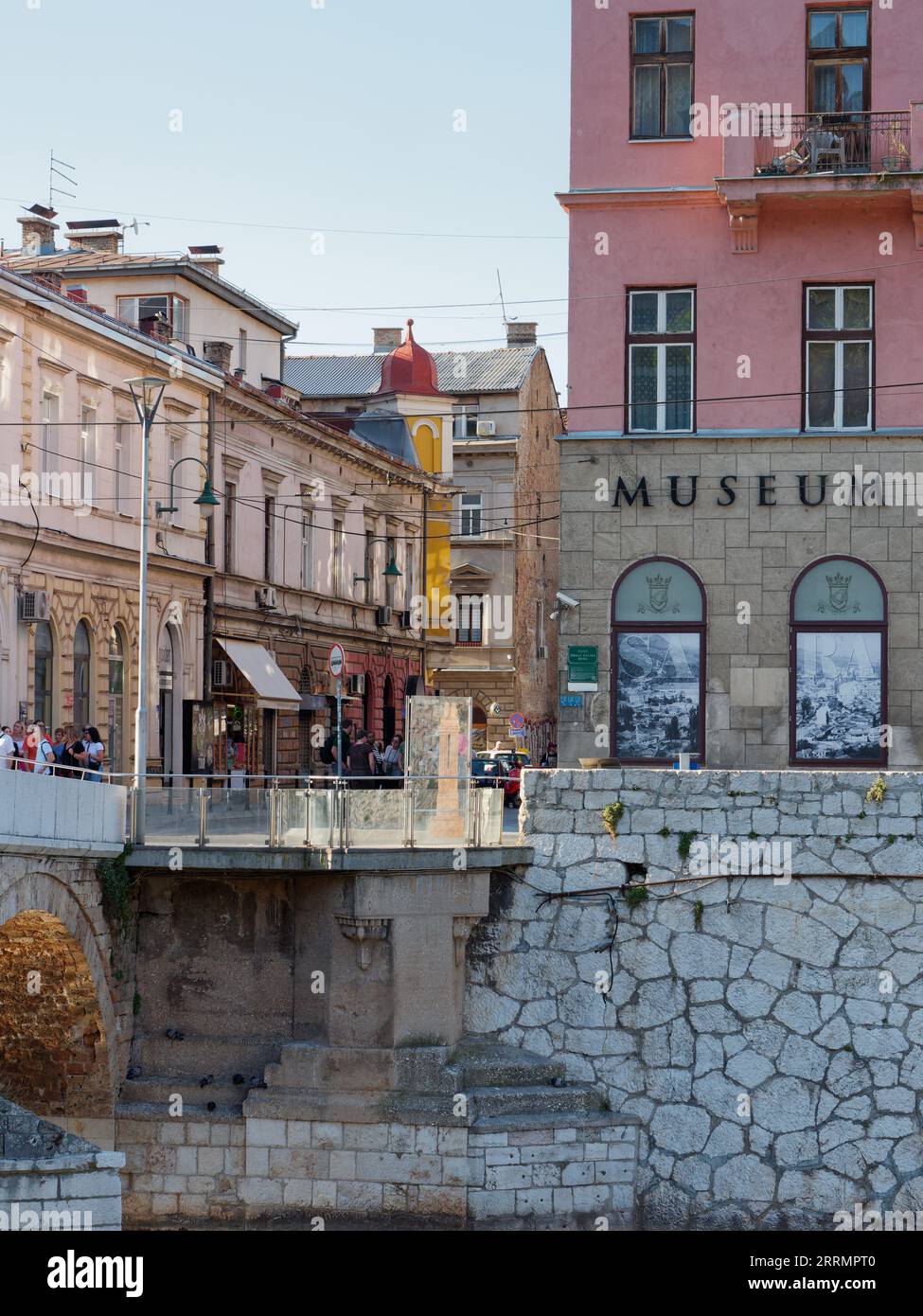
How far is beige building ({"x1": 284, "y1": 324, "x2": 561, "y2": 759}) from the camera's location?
208 ft

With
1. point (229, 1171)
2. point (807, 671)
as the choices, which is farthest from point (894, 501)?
point (229, 1171)

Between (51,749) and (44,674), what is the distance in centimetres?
706

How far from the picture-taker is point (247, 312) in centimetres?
4653

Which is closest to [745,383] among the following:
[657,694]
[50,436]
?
[657,694]

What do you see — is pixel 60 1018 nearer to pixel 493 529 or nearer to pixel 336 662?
pixel 336 662

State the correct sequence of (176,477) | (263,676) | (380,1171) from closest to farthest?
(380,1171), (176,477), (263,676)

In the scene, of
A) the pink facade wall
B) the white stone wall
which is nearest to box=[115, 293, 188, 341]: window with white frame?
the pink facade wall

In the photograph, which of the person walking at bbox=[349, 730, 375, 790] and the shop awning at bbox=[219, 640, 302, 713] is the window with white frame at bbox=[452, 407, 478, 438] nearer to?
the shop awning at bbox=[219, 640, 302, 713]

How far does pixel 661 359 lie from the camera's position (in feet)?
80.1

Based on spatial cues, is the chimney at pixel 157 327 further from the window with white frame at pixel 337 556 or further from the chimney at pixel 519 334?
the chimney at pixel 519 334

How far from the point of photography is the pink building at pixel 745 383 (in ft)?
77.8

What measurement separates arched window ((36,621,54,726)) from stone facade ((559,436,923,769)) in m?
12.4

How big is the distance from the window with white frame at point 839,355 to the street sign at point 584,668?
3.86 meters
